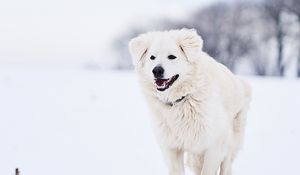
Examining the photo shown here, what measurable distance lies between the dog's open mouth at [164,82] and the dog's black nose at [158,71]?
0.27ft

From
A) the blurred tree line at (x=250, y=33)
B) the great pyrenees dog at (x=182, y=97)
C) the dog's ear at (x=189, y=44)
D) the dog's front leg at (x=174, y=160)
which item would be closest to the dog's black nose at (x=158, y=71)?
the great pyrenees dog at (x=182, y=97)

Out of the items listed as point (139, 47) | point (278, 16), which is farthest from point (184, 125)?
point (278, 16)

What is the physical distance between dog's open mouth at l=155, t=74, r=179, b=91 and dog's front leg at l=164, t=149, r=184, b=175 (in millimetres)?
695

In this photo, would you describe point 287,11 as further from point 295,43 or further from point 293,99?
point 293,99

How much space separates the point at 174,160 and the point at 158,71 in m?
1.01

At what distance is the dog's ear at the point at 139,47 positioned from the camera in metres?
6.09

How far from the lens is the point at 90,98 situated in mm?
12859

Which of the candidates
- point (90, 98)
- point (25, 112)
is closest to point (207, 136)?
point (25, 112)

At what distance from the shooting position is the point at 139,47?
612 cm

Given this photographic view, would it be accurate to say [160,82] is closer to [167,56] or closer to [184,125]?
[167,56]

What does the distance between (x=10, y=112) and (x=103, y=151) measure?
322 centimetres

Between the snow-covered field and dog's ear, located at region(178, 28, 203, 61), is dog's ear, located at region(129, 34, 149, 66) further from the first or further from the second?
the snow-covered field

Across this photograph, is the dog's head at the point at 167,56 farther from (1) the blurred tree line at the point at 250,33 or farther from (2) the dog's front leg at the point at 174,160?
(1) the blurred tree line at the point at 250,33

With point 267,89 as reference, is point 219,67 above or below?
below
